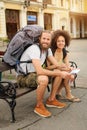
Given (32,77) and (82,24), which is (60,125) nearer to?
(32,77)

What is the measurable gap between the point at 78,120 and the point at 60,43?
159 centimetres

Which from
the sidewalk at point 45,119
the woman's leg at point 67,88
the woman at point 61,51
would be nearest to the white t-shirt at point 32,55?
the woman at point 61,51

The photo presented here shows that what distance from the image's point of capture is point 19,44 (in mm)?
5891

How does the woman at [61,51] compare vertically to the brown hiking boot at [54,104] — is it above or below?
above

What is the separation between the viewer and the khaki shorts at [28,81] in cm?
579

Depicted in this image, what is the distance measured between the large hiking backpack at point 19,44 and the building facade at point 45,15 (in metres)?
29.9

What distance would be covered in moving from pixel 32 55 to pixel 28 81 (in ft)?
1.45

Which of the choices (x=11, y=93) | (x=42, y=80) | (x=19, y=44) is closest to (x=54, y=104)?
(x=42, y=80)

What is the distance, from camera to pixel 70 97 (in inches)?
262

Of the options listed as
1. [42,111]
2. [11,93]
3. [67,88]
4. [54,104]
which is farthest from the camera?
[67,88]

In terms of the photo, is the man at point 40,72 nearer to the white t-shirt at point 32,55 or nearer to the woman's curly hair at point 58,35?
the white t-shirt at point 32,55

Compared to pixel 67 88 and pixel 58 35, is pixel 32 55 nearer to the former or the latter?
pixel 58 35

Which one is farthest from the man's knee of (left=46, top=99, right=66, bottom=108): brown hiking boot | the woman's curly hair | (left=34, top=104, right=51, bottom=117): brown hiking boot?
the woman's curly hair

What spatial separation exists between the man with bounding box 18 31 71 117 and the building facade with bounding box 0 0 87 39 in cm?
2989
